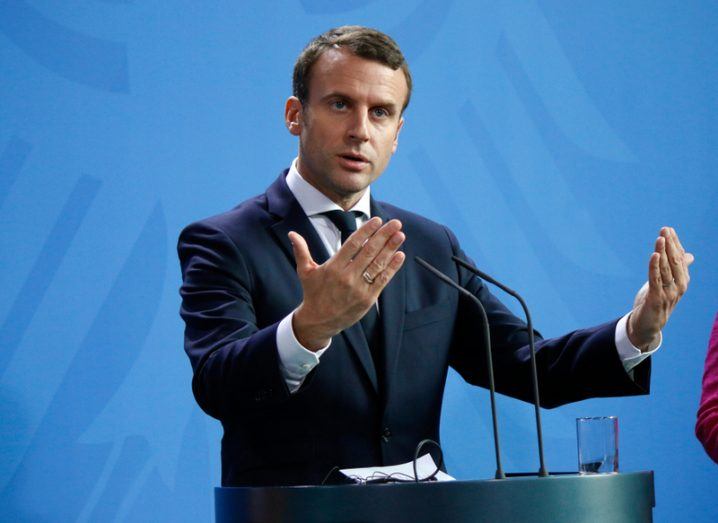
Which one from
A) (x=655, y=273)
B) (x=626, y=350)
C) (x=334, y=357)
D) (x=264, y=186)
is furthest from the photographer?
(x=264, y=186)

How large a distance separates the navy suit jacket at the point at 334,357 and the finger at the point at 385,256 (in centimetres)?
33

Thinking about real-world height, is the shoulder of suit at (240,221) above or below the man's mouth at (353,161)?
below

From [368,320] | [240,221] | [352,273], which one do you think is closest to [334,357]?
[368,320]

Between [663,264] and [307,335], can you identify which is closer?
[307,335]

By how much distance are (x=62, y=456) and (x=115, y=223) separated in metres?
0.68

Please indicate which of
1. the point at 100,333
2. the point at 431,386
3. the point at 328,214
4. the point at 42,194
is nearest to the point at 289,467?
the point at 431,386

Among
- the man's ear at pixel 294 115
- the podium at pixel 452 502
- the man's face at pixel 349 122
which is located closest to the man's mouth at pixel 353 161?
the man's face at pixel 349 122

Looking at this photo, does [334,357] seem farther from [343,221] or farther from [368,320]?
[343,221]

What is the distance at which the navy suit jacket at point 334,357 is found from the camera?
200 centimetres

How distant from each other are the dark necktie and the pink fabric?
0.82 meters

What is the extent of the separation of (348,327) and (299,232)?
0.42 m

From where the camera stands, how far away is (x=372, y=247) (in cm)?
152

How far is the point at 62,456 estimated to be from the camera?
9.19ft

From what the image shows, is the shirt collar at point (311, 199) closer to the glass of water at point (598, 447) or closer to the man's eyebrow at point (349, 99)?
the man's eyebrow at point (349, 99)
